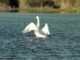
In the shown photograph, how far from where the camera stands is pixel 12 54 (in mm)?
20141

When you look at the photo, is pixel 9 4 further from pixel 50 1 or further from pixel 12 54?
pixel 12 54

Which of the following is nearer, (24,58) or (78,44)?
(24,58)

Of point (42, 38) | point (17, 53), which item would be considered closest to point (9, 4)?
point (42, 38)

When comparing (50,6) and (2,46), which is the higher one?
(2,46)

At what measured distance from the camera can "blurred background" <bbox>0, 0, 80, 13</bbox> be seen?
8362 cm

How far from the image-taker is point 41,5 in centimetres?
8756

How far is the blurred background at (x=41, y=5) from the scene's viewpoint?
83.6 meters

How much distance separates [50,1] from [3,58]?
237 ft

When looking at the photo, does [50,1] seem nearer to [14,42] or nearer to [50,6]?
[50,6]

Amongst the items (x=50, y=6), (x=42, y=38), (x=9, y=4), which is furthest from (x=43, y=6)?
(x=42, y=38)

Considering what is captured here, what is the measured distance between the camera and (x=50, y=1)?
296ft

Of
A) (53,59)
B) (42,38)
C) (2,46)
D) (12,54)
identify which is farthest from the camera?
(42,38)

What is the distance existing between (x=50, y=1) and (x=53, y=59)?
72.2 m

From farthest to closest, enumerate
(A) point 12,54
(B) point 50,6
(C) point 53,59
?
(B) point 50,6
(A) point 12,54
(C) point 53,59
